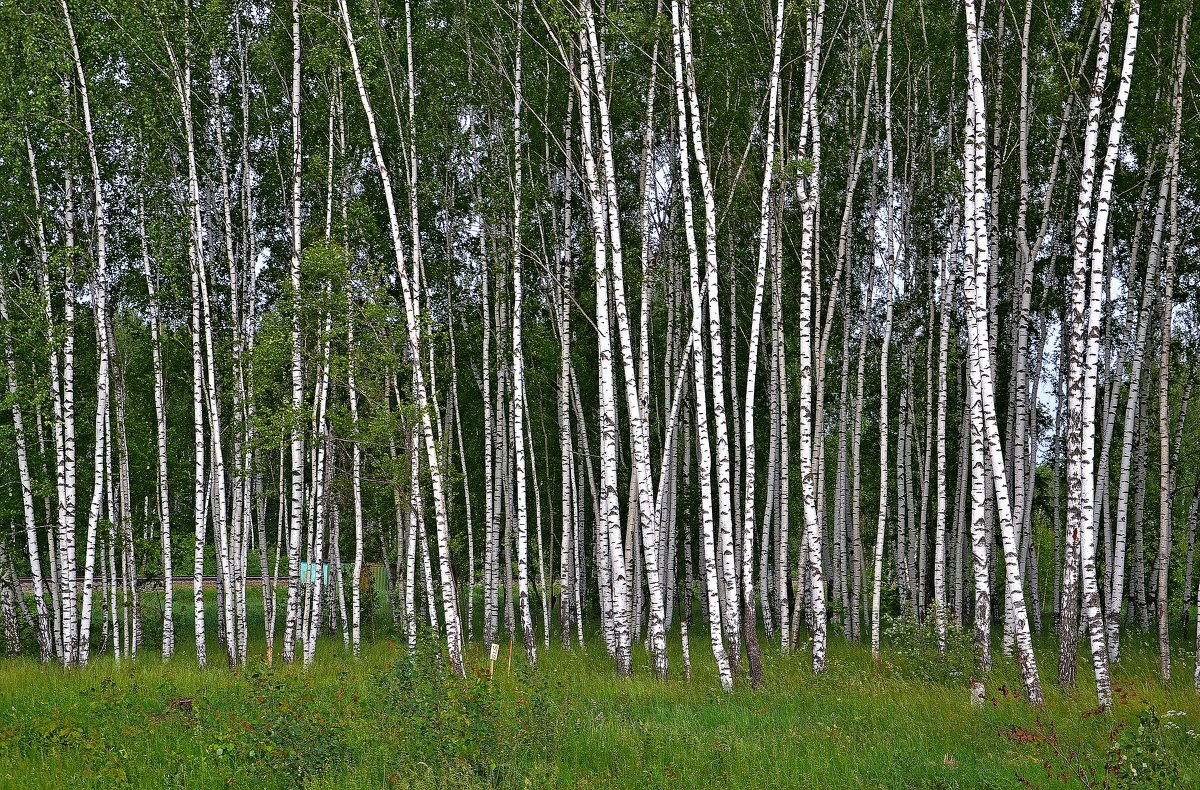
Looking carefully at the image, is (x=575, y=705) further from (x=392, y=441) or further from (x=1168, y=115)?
(x=1168, y=115)

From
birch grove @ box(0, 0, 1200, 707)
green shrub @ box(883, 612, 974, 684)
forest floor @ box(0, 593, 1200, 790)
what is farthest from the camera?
birch grove @ box(0, 0, 1200, 707)

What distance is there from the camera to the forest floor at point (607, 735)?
7.33m

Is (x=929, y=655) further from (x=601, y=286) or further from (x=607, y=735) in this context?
(x=601, y=286)

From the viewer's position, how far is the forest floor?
733 cm

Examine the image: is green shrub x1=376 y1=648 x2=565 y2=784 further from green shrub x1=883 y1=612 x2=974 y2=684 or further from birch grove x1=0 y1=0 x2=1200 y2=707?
green shrub x1=883 y1=612 x2=974 y2=684

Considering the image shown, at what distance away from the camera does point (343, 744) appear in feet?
26.7

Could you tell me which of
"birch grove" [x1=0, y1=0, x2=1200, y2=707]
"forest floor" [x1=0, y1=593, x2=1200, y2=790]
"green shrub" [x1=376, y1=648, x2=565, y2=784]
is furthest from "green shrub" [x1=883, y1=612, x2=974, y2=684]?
"green shrub" [x1=376, y1=648, x2=565, y2=784]

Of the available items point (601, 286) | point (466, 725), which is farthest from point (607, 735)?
point (601, 286)

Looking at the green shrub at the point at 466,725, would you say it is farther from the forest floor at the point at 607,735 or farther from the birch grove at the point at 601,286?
the birch grove at the point at 601,286


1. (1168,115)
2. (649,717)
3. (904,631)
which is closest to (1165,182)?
(1168,115)

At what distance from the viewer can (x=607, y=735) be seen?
8.87m

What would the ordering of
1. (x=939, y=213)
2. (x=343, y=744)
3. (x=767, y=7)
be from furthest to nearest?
1. (x=939, y=213)
2. (x=767, y=7)
3. (x=343, y=744)

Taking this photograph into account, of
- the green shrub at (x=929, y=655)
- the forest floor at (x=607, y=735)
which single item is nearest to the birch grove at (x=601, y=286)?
the green shrub at (x=929, y=655)

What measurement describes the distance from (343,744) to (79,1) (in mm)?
15210
